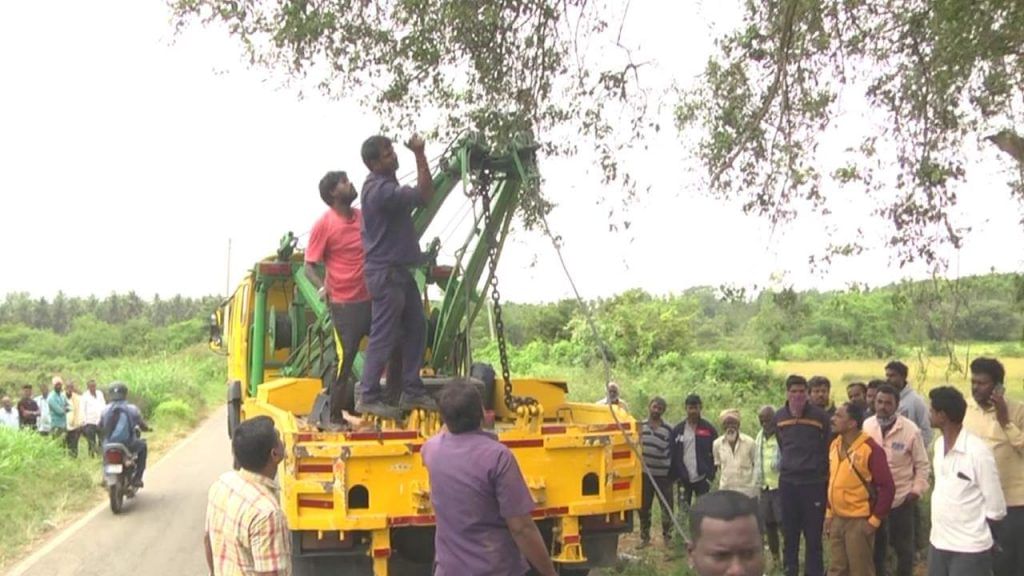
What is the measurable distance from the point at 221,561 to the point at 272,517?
11.8 inches

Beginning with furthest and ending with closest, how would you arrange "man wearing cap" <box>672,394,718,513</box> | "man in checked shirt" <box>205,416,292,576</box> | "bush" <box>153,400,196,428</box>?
"bush" <box>153,400,196,428</box> < "man wearing cap" <box>672,394,718,513</box> < "man in checked shirt" <box>205,416,292,576</box>

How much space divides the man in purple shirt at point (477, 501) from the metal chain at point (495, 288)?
221cm

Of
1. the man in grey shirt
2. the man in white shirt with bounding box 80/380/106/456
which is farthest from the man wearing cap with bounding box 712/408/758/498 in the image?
the man in white shirt with bounding box 80/380/106/456

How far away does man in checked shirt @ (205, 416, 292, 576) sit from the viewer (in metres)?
3.69

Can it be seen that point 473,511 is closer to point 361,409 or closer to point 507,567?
point 507,567

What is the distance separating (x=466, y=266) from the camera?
7117 millimetres

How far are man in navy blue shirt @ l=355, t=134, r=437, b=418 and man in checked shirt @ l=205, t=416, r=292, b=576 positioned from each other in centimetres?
Result: 245

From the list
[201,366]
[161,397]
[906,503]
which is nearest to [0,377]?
[201,366]

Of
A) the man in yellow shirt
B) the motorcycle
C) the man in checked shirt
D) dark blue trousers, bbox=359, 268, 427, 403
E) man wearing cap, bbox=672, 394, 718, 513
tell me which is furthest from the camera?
the motorcycle

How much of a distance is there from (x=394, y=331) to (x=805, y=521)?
10.7ft

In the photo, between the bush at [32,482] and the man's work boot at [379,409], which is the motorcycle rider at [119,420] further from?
the man's work boot at [379,409]

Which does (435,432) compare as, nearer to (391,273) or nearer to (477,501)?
(391,273)

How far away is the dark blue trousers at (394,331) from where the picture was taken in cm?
629

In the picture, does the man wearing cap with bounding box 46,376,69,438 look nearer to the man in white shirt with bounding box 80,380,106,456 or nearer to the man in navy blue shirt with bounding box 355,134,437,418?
the man in white shirt with bounding box 80,380,106,456
